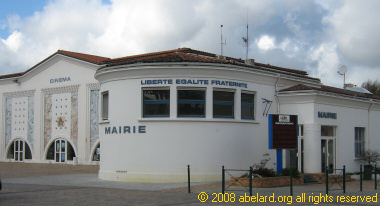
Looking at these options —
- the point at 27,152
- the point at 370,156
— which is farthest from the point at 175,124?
the point at 27,152

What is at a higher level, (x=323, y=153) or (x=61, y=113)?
(x=61, y=113)

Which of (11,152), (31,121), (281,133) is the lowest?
(11,152)

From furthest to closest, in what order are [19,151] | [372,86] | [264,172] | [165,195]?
[372,86], [19,151], [264,172], [165,195]

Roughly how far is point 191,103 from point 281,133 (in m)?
3.82

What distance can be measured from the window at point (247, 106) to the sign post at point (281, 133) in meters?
1.97

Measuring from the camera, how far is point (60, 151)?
122ft

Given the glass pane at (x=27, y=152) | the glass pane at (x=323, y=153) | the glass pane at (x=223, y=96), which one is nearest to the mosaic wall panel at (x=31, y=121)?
the glass pane at (x=27, y=152)

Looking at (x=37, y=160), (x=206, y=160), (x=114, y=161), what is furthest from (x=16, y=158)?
(x=206, y=160)

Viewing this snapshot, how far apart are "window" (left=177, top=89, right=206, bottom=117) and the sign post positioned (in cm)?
285

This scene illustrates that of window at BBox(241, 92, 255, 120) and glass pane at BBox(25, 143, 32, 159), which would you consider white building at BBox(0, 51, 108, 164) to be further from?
window at BBox(241, 92, 255, 120)

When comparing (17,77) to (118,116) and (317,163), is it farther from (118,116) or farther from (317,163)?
(317,163)

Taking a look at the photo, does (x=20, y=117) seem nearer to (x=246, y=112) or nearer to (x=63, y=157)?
(x=63, y=157)

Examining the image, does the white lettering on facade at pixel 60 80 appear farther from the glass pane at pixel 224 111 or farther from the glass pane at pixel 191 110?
A: the glass pane at pixel 224 111

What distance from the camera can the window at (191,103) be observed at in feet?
65.5
